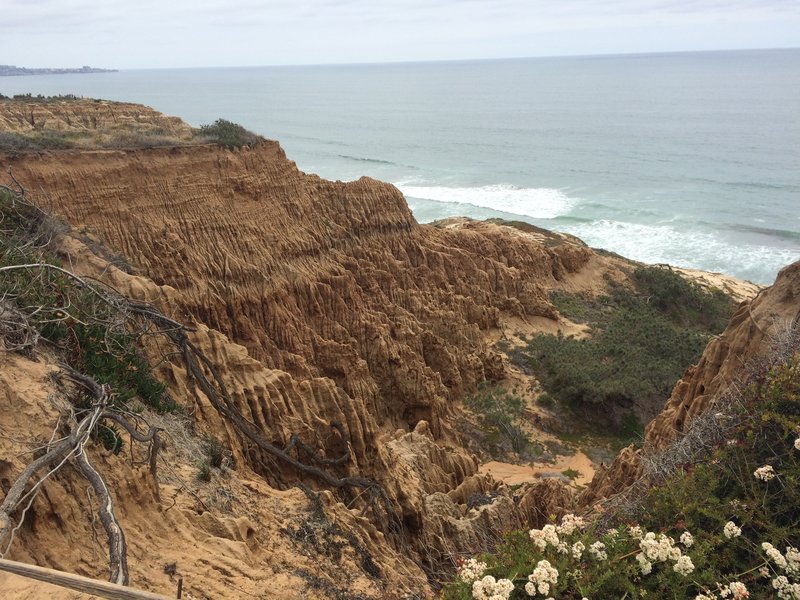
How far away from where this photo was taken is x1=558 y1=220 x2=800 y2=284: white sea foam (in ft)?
165

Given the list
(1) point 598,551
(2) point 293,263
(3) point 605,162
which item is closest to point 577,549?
(1) point 598,551

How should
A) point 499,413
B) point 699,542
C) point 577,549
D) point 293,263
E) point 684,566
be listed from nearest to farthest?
point 684,566, point 577,549, point 699,542, point 293,263, point 499,413

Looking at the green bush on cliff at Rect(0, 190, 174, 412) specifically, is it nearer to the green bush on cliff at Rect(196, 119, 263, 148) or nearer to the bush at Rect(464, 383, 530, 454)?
the green bush on cliff at Rect(196, 119, 263, 148)

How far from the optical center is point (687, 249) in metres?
55.2

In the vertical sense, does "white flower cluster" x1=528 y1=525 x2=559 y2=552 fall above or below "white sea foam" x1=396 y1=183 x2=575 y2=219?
above

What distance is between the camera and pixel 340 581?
7703 millimetres

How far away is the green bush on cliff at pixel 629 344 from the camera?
987 inches

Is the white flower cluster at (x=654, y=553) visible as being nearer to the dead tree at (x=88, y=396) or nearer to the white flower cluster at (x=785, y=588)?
the white flower cluster at (x=785, y=588)

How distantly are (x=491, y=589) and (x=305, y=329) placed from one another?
53.8 ft

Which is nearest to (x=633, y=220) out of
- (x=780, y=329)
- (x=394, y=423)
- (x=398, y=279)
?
(x=398, y=279)

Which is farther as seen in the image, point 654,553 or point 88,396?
point 88,396

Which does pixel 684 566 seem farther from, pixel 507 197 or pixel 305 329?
pixel 507 197

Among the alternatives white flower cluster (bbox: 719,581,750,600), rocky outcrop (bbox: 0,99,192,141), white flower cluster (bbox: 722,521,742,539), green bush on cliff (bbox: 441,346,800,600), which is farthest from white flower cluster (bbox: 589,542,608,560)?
rocky outcrop (bbox: 0,99,192,141)

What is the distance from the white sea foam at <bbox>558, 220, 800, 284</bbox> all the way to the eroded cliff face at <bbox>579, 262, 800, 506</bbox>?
40711 millimetres
